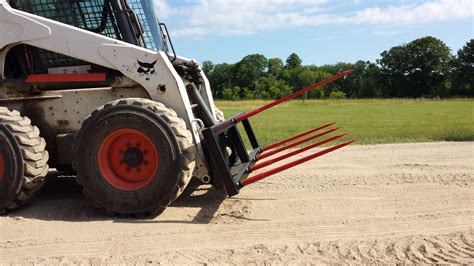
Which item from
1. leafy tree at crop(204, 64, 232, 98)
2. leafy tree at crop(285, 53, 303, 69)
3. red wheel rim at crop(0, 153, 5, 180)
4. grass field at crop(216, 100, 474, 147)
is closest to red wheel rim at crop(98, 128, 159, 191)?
red wheel rim at crop(0, 153, 5, 180)

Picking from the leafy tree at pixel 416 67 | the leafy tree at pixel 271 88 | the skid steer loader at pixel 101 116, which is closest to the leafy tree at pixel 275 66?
the leafy tree at pixel 271 88

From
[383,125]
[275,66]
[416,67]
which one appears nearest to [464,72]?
[416,67]

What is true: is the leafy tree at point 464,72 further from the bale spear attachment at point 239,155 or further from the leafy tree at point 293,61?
the bale spear attachment at point 239,155

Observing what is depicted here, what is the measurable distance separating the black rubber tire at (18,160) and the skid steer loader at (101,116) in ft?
0.04

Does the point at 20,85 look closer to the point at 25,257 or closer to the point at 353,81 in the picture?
the point at 25,257

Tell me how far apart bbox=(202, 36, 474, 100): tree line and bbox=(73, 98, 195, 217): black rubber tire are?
72418 mm

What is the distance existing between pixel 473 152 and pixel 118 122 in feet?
24.3

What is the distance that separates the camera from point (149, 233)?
196 inches

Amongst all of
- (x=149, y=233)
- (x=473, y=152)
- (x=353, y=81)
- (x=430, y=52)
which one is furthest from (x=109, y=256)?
(x=430, y=52)

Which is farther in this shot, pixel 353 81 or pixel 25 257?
pixel 353 81

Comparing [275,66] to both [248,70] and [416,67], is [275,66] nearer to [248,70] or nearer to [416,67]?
[248,70]

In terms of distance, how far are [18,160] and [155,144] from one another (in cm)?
153

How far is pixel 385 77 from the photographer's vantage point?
8819 centimetres

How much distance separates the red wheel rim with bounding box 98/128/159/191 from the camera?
18.0ft
